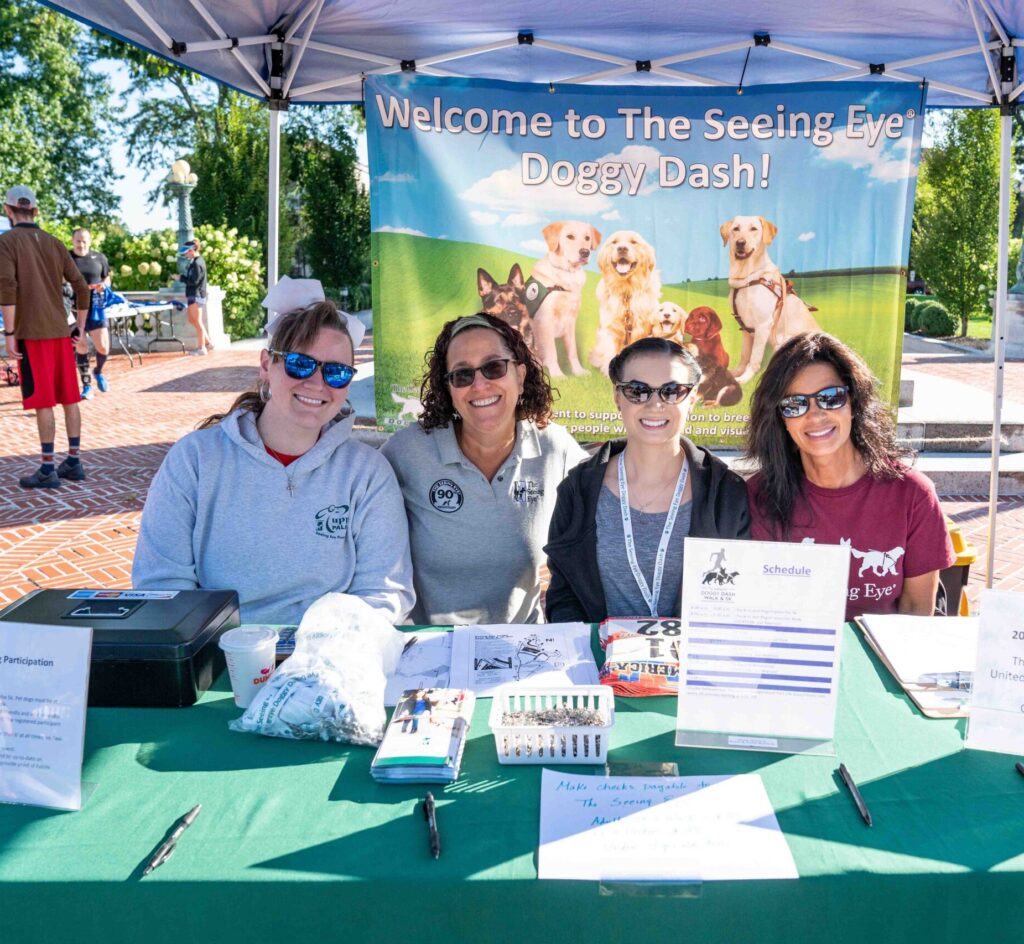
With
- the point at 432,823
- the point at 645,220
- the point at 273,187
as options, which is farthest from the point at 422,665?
the point at 645,220

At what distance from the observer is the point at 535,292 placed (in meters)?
4.64

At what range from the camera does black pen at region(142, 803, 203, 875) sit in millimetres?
1242

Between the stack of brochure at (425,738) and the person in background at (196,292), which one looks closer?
the stack of brochure at (425,738)

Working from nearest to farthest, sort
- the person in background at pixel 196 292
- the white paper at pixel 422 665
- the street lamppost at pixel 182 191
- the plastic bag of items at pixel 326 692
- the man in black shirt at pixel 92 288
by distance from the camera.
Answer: the plastic bag of items at pixel 326 692 → the white paper at pixel 422 665 → the man in black shirt at pixel 92 288 → the person in background at pixel 196 292 → the street lamppost at pixel 182 191

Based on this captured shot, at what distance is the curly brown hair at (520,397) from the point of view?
2793 mm

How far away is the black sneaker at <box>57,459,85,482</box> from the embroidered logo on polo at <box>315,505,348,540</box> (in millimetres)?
5517

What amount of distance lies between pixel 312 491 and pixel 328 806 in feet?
3.81

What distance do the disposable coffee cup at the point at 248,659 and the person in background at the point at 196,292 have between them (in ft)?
45.2

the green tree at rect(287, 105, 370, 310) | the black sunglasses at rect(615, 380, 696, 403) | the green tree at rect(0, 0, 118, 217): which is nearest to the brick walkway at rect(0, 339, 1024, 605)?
the black sunglasses at rect(615, 380, 696, 403)

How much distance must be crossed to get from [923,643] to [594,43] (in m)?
3.21

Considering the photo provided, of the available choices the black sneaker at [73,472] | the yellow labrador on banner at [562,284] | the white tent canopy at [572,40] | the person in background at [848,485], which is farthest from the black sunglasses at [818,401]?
the black sneaker at [73,472]

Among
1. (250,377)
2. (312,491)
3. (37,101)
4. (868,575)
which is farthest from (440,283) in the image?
(37,101)

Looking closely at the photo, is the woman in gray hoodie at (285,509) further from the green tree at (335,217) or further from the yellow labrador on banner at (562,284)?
the green tree at (335,217)

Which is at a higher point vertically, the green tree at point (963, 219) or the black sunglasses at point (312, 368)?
the green tree at point (963, 219)
